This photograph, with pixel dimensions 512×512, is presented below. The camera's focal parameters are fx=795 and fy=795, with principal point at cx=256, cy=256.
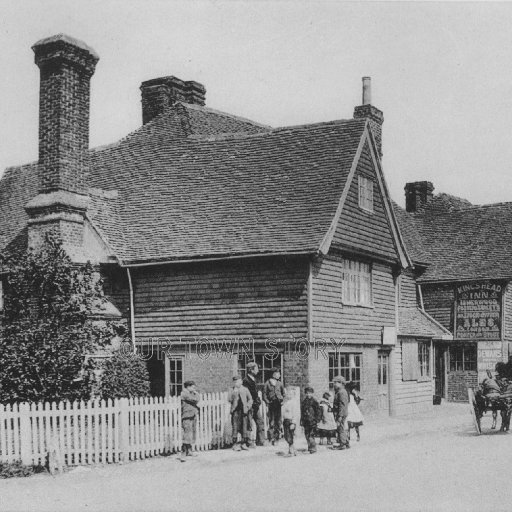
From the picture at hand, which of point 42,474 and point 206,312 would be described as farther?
point 206,312

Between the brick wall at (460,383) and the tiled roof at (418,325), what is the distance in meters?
2.61

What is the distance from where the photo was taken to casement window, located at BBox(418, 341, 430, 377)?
28625 millimetres

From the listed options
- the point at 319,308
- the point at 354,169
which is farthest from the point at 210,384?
the point at 354,169

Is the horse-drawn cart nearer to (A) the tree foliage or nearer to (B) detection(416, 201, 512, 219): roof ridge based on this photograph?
(A) the tree foliage

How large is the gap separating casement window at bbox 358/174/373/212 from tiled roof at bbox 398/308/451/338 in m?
5.05

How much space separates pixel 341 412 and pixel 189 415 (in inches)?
132

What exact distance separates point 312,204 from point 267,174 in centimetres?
241

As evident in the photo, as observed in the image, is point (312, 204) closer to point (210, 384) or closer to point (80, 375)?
point (210, 384)

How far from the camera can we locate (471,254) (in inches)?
1307

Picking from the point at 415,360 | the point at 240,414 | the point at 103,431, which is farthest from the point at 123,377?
the point at 415,360

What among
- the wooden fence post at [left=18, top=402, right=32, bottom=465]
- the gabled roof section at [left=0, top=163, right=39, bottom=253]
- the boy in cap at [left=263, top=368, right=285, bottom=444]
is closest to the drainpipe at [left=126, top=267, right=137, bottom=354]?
the gabled roof section at [left=0, top=163, right=39, bottom=253]

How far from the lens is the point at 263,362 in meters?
20.8

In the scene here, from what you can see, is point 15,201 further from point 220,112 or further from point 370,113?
point 370,113

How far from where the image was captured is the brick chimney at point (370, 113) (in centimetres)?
2984
